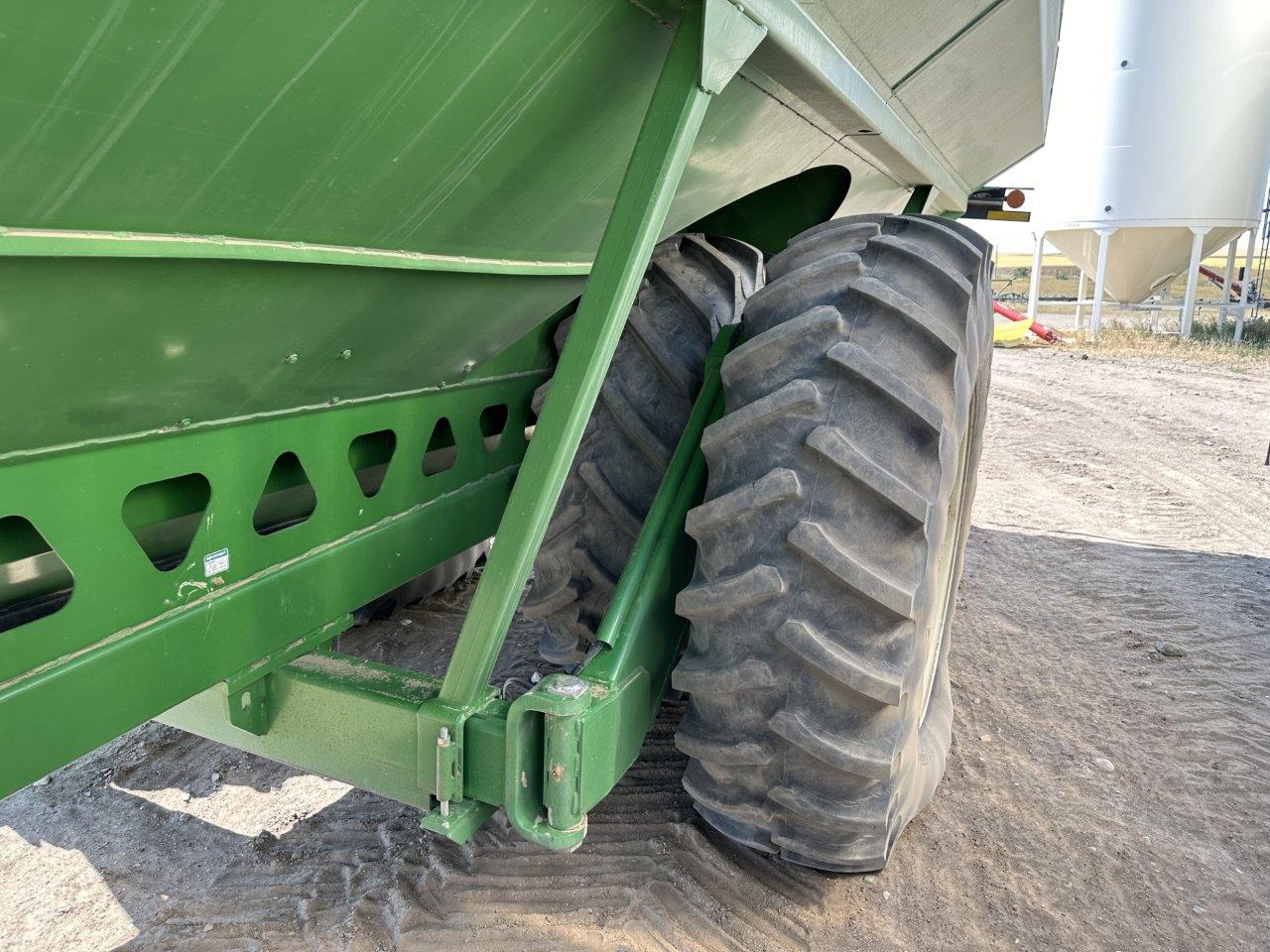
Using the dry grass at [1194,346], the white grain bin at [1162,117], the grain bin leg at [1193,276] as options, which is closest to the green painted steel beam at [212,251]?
the dry grass at [1194,346]

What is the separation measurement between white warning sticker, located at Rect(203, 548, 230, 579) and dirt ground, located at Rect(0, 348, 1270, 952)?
0.87 m

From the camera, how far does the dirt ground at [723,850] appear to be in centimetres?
203

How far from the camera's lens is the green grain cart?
1.15 m

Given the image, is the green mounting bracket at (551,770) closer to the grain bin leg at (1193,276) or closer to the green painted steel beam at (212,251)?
the green painted steel beam at (212,251)

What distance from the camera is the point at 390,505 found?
7.06 ft

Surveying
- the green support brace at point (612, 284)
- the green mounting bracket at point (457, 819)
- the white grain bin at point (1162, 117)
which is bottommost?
the green mounting bracket at point (457, 819)

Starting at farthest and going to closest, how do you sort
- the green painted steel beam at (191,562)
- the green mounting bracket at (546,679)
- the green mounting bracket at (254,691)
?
1. the green mounting bracket at (254,691)
2. the green mounting bracket at (546,679)
3. the green painted steel beam at (191,562)

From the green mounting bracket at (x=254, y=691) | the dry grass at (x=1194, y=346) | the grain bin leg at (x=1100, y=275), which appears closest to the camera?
the green mounting bracket at (x=254, y=691)

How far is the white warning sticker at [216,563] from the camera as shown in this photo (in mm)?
1615

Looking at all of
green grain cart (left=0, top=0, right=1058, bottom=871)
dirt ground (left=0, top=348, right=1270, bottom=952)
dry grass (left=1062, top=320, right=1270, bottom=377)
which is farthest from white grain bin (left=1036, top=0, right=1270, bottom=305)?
green grain cart (left=0, top=0, right=1058, bottom=871)

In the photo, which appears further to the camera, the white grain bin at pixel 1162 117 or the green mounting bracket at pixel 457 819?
the white grain bin at pixel 1162 117

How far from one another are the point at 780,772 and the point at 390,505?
105 centimetres

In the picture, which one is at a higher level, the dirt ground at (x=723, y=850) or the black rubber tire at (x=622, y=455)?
the black rubber tire at (x=622, y=455)

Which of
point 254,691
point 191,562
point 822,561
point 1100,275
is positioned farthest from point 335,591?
point 1100,275
